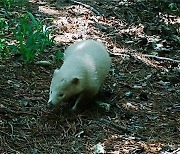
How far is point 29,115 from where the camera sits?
138 inches

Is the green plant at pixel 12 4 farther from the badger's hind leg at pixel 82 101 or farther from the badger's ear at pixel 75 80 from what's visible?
the badger's ear at pixel 75 80

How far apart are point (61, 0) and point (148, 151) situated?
171 inches

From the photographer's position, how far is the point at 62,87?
3.46 metres

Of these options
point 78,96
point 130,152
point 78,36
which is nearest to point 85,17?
point 78,36

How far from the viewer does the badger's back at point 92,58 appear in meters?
3.64

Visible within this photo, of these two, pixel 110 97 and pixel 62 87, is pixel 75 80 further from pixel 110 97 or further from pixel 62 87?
pixel 110 97

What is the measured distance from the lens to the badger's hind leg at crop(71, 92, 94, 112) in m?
3.63

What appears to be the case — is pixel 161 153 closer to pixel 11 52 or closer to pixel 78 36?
pixel 11 52

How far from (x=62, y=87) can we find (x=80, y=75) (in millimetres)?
185

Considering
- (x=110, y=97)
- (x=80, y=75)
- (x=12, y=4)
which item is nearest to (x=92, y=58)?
(x=80, y=75)

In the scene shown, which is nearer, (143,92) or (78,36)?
(143,92)

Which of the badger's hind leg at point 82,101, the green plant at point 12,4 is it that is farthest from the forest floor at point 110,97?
Answer: the green plant at point 12,4

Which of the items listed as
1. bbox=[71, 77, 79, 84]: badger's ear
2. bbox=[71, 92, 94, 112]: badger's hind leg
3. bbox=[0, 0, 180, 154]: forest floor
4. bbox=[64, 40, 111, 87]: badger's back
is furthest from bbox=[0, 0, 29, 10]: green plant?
bbox=[71, 77, 79, 84]: badger's ear

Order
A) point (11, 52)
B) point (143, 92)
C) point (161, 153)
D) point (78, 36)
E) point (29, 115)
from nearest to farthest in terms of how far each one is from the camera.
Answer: point (161, 153) → point (29, 115) → point (143, 92) → point (11, 52) → point (78, 36)
